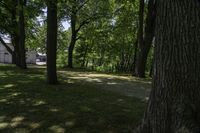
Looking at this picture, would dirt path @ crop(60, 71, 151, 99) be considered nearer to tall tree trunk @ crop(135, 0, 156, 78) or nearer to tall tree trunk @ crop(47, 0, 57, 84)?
tall tree trunk @ crop(47, 0, 57, 84)

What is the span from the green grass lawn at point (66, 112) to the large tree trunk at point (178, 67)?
1456mm

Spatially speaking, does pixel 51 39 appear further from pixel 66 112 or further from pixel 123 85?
pixel 66 112

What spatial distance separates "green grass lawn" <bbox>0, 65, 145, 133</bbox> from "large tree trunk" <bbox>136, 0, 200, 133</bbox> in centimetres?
146

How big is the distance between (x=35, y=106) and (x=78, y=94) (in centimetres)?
196

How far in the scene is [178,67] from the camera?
4.55m

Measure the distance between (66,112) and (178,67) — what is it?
3425mm

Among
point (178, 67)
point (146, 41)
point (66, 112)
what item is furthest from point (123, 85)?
point (178, 67)

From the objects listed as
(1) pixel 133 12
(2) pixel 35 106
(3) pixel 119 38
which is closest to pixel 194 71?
(2) pixel 35 106

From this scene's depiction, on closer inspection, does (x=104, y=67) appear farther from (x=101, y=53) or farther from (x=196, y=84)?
(x=196, y=84)

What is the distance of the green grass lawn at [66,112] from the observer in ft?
20.0

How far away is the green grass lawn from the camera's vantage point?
20.0ft

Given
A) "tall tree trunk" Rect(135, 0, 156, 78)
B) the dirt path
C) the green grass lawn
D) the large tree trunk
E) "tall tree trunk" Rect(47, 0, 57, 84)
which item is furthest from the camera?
"tall tree trunk" Rect(135, 0, 156, 78)

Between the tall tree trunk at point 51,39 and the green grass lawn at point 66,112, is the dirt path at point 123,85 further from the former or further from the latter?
the tall tree trunk at point 51,39

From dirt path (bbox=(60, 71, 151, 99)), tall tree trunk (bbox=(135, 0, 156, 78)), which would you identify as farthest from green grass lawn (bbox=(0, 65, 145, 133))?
tall tree trunk (bbox=(135, 0, 156, 78))
